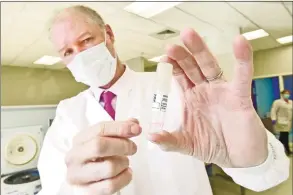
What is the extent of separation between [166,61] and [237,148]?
0.58 ft

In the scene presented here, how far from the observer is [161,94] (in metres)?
0.32

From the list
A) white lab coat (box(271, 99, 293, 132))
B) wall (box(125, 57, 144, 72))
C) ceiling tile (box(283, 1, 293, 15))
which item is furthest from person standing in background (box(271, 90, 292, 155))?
ceiling tile (box(283, 1, 293, 15))

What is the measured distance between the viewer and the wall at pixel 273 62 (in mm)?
556

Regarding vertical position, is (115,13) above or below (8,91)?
above

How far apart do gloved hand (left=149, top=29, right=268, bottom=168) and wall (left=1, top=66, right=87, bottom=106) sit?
32 centimetres

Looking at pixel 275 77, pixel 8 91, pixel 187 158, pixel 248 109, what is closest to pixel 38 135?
pixel 8 91

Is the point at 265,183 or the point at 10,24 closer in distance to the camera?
the point at 265,183

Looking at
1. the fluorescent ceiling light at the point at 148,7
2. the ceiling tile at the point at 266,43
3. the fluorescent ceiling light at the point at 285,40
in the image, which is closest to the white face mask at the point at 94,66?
the fluorescent ceiling light at the point at 148,7

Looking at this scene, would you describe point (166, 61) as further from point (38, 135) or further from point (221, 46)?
point (38, 135)

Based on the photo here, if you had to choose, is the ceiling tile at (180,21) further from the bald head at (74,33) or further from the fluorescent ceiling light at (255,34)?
the bald head at (74,33)

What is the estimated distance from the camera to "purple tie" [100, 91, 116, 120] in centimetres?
51

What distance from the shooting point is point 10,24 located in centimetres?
67

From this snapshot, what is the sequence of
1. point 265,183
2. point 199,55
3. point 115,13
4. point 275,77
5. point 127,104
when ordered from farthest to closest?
point 115,13
point 275,77
point 127,104
point 265,183
point 199,55

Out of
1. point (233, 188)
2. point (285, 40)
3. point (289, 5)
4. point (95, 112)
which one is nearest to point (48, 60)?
point (95, 112)
